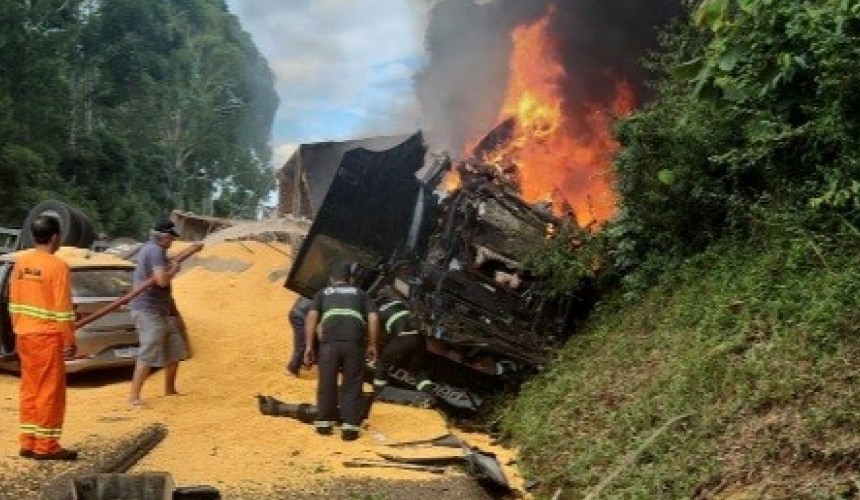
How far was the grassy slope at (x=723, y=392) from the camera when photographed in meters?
4.72

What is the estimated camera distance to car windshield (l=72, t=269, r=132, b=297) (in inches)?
416

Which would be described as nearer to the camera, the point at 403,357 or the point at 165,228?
the point at 165,228

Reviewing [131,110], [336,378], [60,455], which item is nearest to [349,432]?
[336,378]

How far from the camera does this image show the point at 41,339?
21.8 feet

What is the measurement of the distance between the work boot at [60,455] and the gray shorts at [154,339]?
221cm

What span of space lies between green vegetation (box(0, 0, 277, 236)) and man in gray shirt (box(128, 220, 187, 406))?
894 inches

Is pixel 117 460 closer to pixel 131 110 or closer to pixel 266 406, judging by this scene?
pixel 266 406

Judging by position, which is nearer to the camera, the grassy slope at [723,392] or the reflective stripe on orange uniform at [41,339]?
the grassy slope at [723,392]

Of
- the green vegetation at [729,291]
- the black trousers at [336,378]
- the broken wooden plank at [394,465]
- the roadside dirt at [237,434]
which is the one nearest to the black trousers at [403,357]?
the roadside dirt at [237,434]

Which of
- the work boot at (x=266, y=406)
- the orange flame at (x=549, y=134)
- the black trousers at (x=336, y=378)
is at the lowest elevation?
the work boot at (x=266, y=406)

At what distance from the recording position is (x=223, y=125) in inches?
2045

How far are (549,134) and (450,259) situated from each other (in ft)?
23.2

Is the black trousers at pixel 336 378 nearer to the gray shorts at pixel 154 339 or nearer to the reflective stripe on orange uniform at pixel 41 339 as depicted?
the gray shorts at pixel 154 339

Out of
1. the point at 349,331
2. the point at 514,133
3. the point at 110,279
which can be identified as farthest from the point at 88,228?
the point at 349,331
